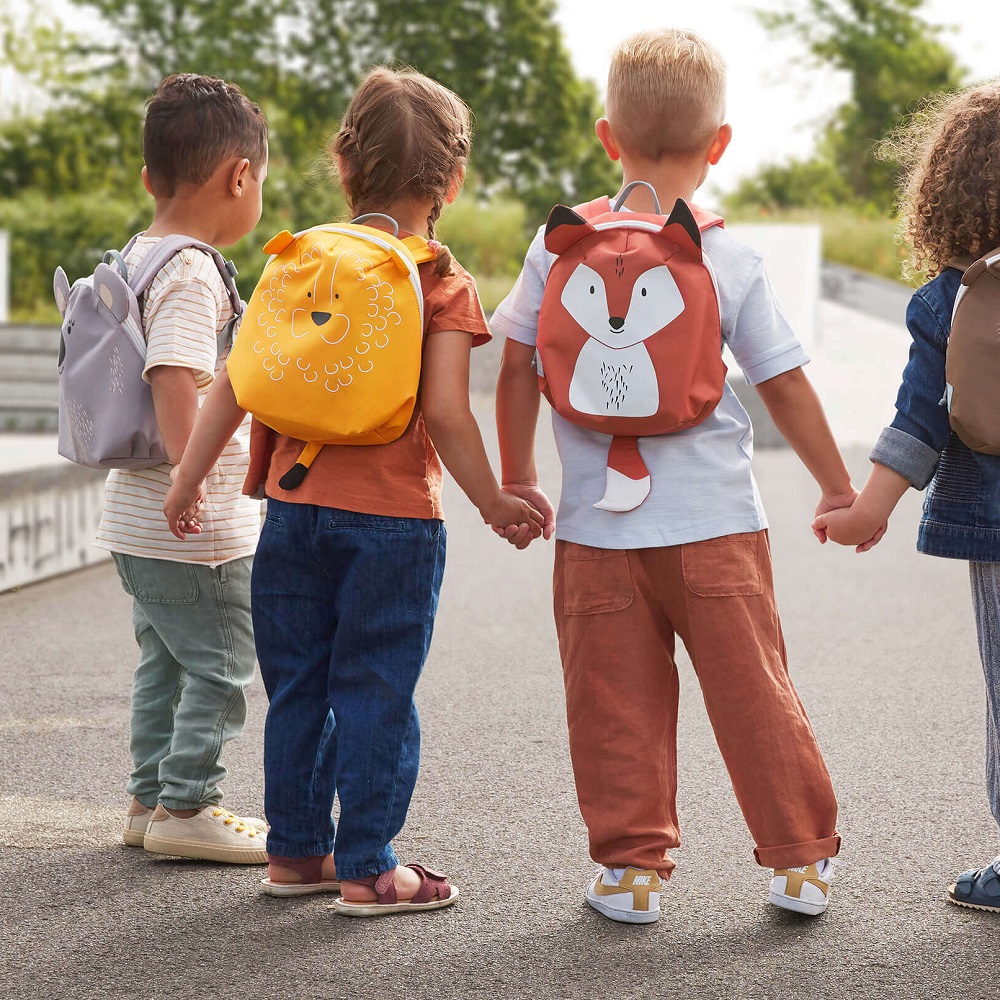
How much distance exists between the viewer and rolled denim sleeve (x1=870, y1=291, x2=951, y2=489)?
259cm

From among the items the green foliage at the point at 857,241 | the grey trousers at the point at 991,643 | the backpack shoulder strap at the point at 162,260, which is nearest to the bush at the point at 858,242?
the green foliage at the point at 857,241

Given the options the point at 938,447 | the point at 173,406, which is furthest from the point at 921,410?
Result: the point at 173,406

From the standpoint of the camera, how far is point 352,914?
8.75ft

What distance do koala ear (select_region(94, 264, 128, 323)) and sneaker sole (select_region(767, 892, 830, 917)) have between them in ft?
6.03

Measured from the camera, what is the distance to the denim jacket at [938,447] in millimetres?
2592

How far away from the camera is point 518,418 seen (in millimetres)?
2688

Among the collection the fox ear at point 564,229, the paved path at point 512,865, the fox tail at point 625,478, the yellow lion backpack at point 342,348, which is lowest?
the paved path at point 512,865

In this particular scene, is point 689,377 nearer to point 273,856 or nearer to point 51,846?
point 273,856

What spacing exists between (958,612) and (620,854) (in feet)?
12.2

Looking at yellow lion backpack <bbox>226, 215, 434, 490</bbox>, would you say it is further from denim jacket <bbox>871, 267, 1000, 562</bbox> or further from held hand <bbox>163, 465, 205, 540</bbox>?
denim jacket <bbox>871, 267, 1000, 562</bbox>

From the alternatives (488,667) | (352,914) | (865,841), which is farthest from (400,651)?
(488,667)

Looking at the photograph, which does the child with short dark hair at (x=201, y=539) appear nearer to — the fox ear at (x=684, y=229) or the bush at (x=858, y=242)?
the fox ear at (x=684, y=229)

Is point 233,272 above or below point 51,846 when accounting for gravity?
above

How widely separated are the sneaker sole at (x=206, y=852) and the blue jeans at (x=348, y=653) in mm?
301
